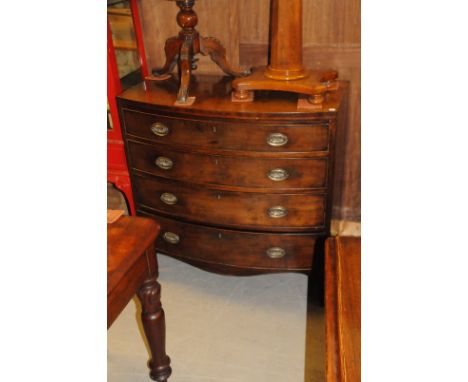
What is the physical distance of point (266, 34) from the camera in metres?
2.38

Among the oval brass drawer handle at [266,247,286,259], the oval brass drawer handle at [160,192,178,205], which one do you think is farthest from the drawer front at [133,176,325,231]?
the oval brass drawer handle at [266,247,286,259]

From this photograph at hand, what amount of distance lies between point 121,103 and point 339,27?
1100mm

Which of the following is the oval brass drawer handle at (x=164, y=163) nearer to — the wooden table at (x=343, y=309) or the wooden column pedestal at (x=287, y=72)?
the wooden column pedestal at (x=287, y=72)

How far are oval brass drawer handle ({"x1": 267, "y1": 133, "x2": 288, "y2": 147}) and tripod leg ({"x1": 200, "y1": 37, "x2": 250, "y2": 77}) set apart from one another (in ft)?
1.50

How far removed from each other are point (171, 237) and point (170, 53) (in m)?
0.91

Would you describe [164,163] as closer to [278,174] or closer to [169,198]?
[169,198]

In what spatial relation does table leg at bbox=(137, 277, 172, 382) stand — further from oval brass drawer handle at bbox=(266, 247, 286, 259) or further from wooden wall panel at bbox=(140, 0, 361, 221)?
wooden wall panel at bbox=(140, 0, 361, 221)

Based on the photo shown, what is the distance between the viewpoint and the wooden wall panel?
2258mm

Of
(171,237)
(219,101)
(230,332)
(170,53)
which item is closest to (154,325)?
(230,332)
